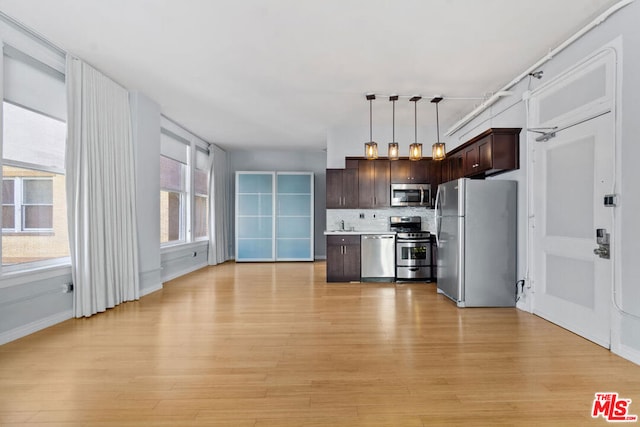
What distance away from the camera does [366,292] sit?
17.1 feet

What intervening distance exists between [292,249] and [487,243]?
5239 millimetres

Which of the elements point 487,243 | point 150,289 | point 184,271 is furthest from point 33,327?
point 487,243

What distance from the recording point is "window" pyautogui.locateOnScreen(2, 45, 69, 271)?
3.26 metres

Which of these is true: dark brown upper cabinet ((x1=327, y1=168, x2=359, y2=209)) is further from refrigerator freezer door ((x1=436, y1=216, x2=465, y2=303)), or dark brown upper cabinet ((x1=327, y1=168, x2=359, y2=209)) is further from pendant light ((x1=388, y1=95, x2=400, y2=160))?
refrigerator freezer door ((x1=436, y1=216, x2=465, y2=303))

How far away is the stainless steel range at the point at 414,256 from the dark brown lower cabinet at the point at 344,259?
73 centimetres

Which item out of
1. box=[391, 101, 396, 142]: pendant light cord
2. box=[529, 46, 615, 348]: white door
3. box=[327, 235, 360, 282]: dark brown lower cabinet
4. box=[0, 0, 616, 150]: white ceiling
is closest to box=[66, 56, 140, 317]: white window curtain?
box=[0, 0, 616, 150]: white ceiling

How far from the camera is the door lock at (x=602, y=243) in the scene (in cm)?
292

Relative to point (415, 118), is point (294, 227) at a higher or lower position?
lower

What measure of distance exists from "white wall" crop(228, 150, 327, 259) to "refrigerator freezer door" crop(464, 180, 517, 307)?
5197mm

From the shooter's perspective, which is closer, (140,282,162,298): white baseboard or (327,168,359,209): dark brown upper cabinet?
(140,282,162,298): white baseboard

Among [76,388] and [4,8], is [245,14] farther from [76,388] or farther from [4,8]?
[76,388]

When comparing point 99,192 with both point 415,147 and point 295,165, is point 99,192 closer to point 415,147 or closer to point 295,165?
point 415,147

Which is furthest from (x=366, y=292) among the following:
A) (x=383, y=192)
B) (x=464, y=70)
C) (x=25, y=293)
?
(x=25, y=293)

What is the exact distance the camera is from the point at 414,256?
599 centimetres
